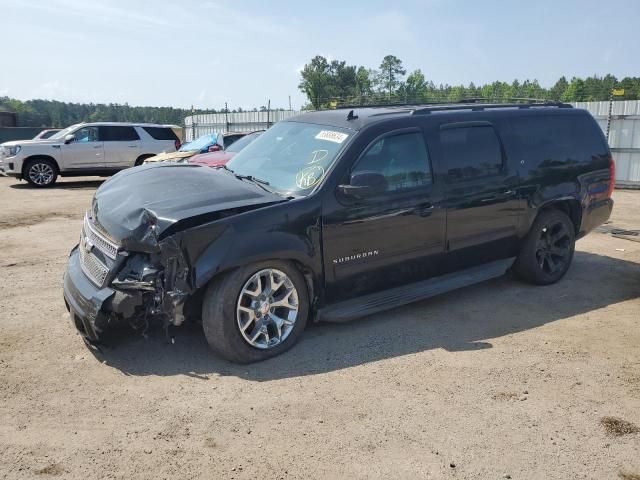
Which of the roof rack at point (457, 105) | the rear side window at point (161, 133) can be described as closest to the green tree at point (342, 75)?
the rear side window at point (161, 133)

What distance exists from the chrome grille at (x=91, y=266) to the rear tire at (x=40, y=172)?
1279 cm

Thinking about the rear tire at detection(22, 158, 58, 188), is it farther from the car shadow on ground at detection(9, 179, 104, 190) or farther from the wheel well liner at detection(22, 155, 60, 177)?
the car shadow on ground at detection(9, 179, 104, 190)

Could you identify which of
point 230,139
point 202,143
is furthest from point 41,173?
point 230,139

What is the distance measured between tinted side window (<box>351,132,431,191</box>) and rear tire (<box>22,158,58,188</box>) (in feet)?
46.2

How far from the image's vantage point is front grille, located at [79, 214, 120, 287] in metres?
4.02

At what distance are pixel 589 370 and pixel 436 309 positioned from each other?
5.08ft

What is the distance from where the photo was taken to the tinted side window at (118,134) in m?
16.7

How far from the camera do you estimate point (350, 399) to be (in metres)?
3.64

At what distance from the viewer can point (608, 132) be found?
15344 millimetres

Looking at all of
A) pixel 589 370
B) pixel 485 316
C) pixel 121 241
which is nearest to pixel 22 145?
pixel 121 241

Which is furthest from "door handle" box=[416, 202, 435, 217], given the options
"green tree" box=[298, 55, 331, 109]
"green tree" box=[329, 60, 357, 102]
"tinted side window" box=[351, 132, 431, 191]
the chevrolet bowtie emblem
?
"green tree" box=[329, 60, 357, 102]

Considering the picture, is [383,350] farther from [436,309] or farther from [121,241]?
[121,241]

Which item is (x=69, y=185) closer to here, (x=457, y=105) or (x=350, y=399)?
(x=457, y=105)

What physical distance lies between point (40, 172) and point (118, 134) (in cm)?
253
